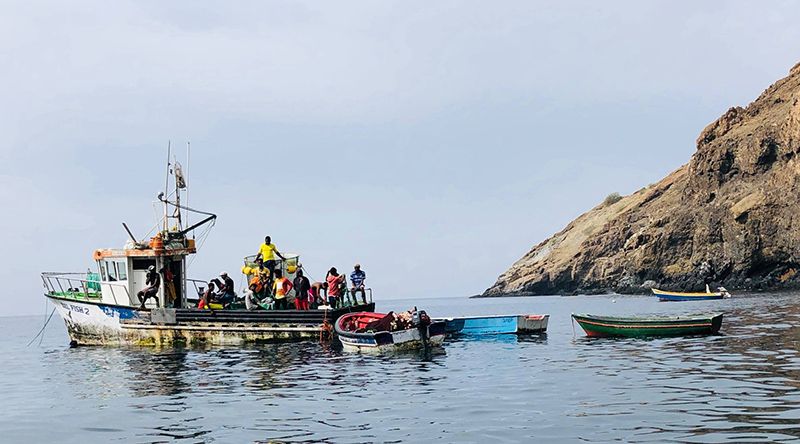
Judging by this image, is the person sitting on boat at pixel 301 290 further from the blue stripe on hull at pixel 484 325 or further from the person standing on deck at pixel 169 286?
the blue stripe on hull at pixel 484 325

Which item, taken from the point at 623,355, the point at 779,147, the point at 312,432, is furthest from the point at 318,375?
the point at 779,147

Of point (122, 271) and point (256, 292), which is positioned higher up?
point (122, 271)

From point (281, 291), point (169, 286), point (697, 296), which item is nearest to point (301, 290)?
point (281, 291)

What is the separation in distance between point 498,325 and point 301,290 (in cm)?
1149

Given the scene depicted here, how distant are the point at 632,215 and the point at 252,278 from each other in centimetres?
12658

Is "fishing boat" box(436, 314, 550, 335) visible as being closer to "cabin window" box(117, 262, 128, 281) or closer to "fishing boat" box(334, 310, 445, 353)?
"fishing boat" box(334, 310, 445, 353)

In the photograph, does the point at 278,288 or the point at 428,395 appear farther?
the point at 278,288

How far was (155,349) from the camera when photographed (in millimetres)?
35812

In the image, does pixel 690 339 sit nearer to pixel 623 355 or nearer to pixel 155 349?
pixel 623 355

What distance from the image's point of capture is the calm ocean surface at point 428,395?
15492 millimetres

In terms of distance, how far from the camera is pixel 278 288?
35.4 metres

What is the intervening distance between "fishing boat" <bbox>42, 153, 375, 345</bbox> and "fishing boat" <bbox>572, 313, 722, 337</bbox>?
11.1 metres

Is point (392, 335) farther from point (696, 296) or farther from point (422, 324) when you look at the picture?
point (696, 296)

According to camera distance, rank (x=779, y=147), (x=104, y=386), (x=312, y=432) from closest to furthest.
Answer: (x=312, y=432), (x=104, y=386), (x=779, y=147)
